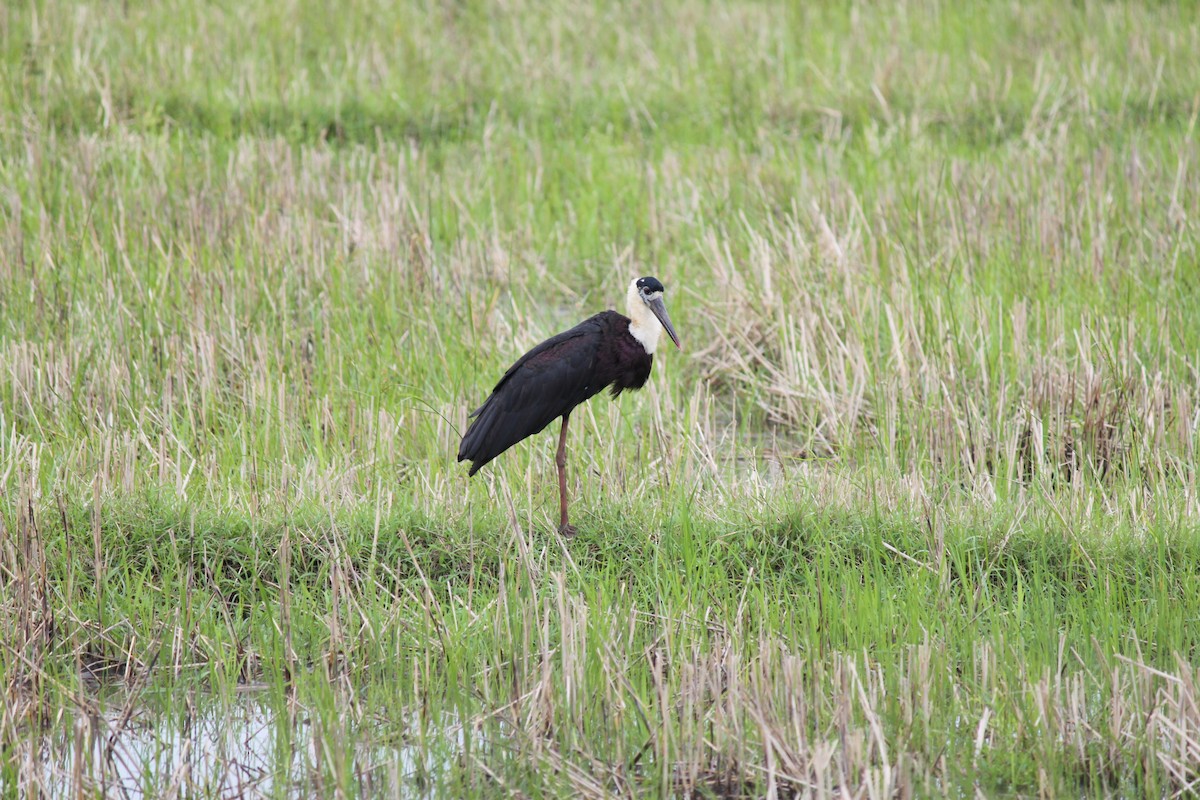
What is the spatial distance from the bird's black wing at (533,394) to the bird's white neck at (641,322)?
161mm

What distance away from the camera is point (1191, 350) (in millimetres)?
6207

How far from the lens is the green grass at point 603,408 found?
12.3 feet

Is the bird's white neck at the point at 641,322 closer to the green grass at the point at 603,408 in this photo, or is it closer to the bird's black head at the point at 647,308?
the bird's black head at the point at 647,308

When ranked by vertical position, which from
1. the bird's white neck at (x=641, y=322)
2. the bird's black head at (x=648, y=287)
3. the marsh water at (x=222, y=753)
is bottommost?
the marsh water at (x=222, y=753)

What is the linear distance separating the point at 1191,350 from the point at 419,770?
14.2 ft

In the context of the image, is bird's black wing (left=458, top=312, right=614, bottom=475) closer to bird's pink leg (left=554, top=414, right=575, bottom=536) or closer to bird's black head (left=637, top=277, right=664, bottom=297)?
bird's pink leg (left=554, top=414, right=575, bottom=536)

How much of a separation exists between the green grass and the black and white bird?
0.72ft

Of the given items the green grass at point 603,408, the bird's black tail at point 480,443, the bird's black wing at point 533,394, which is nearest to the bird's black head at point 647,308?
the bird's black wing at point 533,394

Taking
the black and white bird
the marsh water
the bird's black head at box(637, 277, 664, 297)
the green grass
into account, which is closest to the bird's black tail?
the black and white bird

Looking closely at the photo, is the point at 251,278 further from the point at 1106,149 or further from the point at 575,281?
the point at 1106,149

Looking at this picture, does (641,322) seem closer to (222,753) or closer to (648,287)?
(648,287)

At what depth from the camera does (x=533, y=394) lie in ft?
16.4

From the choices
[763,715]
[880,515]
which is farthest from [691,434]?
[763,715]

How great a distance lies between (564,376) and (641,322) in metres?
0.46
